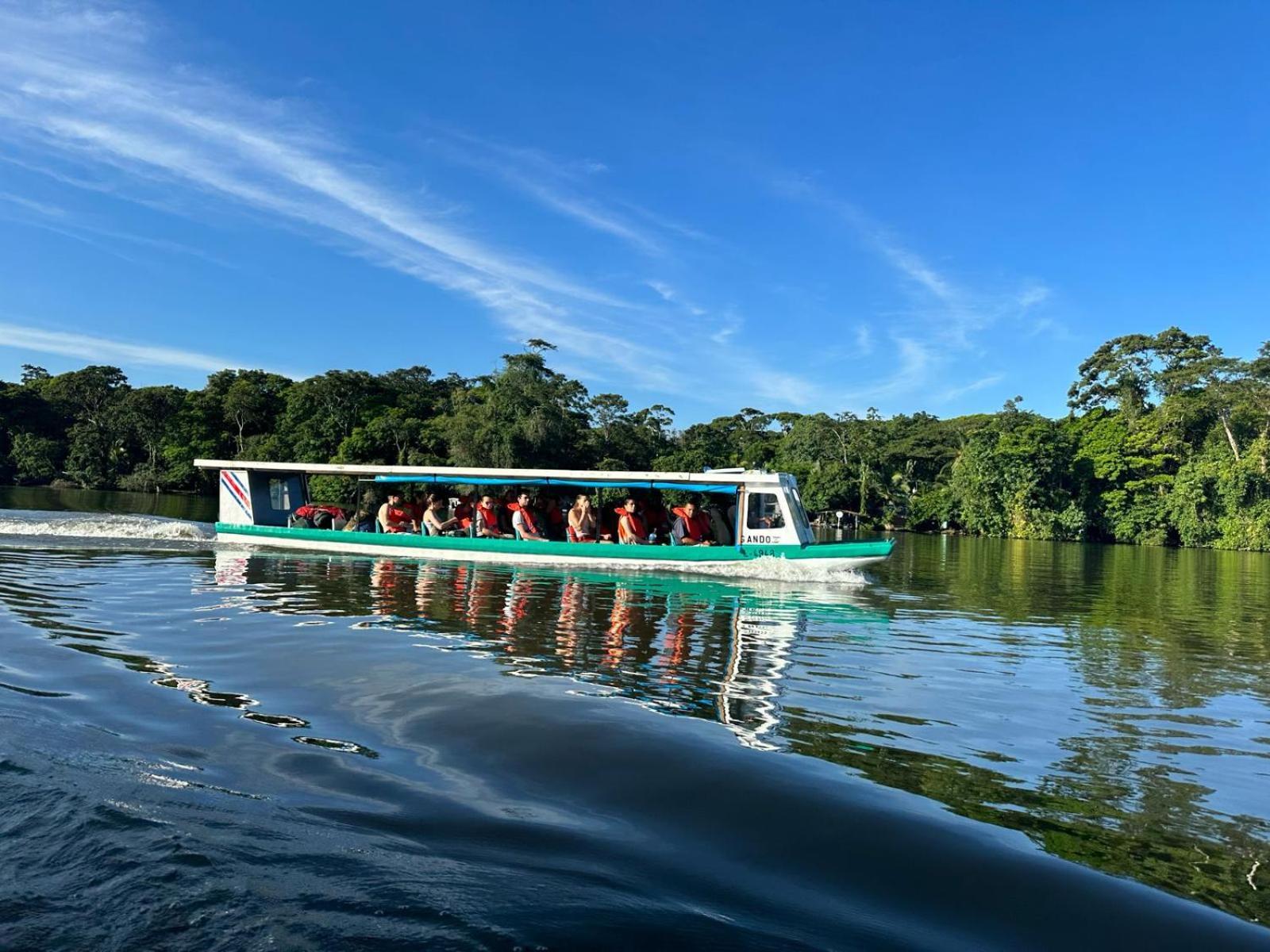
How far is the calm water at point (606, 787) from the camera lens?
11.2ft

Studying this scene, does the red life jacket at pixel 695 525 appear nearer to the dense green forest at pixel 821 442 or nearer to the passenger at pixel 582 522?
the passenger at pixel 582 522

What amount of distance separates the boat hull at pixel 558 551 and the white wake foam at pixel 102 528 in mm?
862

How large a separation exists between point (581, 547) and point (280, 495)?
374 inches

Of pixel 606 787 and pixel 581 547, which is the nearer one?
pixel 606 787

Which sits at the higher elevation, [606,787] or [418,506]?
[418,506]

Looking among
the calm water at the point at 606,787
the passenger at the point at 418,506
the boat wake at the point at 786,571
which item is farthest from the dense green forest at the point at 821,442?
the calm water at the point at 606,787

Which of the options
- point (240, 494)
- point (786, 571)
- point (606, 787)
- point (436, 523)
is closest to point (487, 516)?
point (436, 523)

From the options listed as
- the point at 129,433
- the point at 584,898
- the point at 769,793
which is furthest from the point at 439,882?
the point at 129,433

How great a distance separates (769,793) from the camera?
484 centimetres

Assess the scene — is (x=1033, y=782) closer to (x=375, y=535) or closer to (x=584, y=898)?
(x=584, y=898)

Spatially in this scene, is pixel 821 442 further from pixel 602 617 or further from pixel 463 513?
pixel 602 617

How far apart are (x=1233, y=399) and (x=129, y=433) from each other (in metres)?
84.3

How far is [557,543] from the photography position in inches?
806

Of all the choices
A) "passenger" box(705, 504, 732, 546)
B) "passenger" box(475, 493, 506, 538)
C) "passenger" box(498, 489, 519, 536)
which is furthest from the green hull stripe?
"passenger" box(705, 504, 732, 546)
